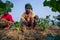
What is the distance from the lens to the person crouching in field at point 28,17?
490 centimetres

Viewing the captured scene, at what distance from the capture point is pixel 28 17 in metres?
4.88

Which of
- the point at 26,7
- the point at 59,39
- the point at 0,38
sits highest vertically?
the point at 26,7

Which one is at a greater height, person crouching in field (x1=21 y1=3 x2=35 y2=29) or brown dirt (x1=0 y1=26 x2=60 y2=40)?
person crouching in field (x1=21 y1=3 x2=35 y2=29)

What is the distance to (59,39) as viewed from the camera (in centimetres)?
311

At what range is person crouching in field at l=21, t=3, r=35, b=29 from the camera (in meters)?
4.90

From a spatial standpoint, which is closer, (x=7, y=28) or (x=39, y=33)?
(x=39, y=33)

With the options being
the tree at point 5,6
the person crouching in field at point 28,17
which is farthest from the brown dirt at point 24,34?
the tree at point 5,6

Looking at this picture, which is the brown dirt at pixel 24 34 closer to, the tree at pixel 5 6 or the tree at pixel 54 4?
the tree at pixel 5 6

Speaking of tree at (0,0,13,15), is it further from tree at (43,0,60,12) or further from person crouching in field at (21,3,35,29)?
person crouching in field at (21,3,35,29)

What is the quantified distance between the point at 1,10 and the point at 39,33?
1.56 meters

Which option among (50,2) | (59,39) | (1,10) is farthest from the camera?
(1,10)

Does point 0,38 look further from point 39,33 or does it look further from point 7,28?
point 39,33

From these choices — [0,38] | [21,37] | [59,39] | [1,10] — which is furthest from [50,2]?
[0,38]

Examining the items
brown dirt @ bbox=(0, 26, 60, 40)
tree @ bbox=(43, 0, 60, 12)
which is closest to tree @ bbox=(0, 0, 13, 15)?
tree @ bbox=(43, 0, 60, 12)
